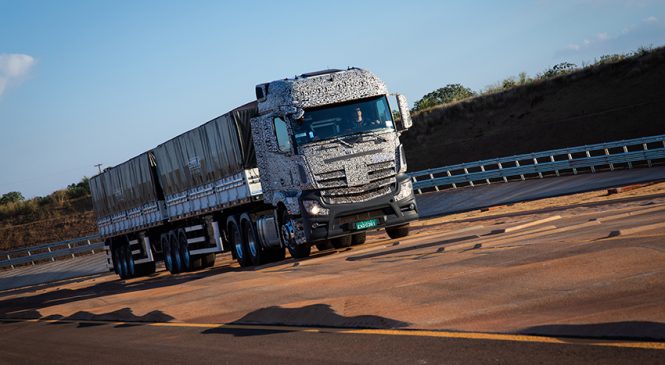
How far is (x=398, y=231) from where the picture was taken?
25.4 metres

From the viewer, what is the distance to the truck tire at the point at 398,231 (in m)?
25.2

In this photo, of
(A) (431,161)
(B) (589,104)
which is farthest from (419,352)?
(A) (431,161)

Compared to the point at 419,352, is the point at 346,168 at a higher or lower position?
higher

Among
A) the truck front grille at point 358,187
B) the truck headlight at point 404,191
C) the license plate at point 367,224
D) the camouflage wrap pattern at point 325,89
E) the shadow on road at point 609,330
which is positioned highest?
the camouflage wrap pattern at point 325,89

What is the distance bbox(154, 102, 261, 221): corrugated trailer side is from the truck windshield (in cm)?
324

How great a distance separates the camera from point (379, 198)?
74.5 feet

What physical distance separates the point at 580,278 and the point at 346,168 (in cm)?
1112

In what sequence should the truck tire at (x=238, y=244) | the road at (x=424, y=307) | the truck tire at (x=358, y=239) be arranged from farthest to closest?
the truck tire at (x=358, y=239) < the truck tire at (x=238, y=244) < the road at (x=424, y=307)

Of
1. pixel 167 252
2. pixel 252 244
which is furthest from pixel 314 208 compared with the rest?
pixel 167 252

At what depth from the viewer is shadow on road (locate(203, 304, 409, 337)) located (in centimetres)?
A: 1136

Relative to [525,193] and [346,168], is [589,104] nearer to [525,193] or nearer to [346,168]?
[525,193]

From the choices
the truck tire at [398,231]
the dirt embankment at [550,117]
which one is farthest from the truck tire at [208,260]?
the dirt embankment at [550,117]

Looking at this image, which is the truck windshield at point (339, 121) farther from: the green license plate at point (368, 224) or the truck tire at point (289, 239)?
the truck tire at point (289, 239)

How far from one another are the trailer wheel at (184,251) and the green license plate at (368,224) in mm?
9397
